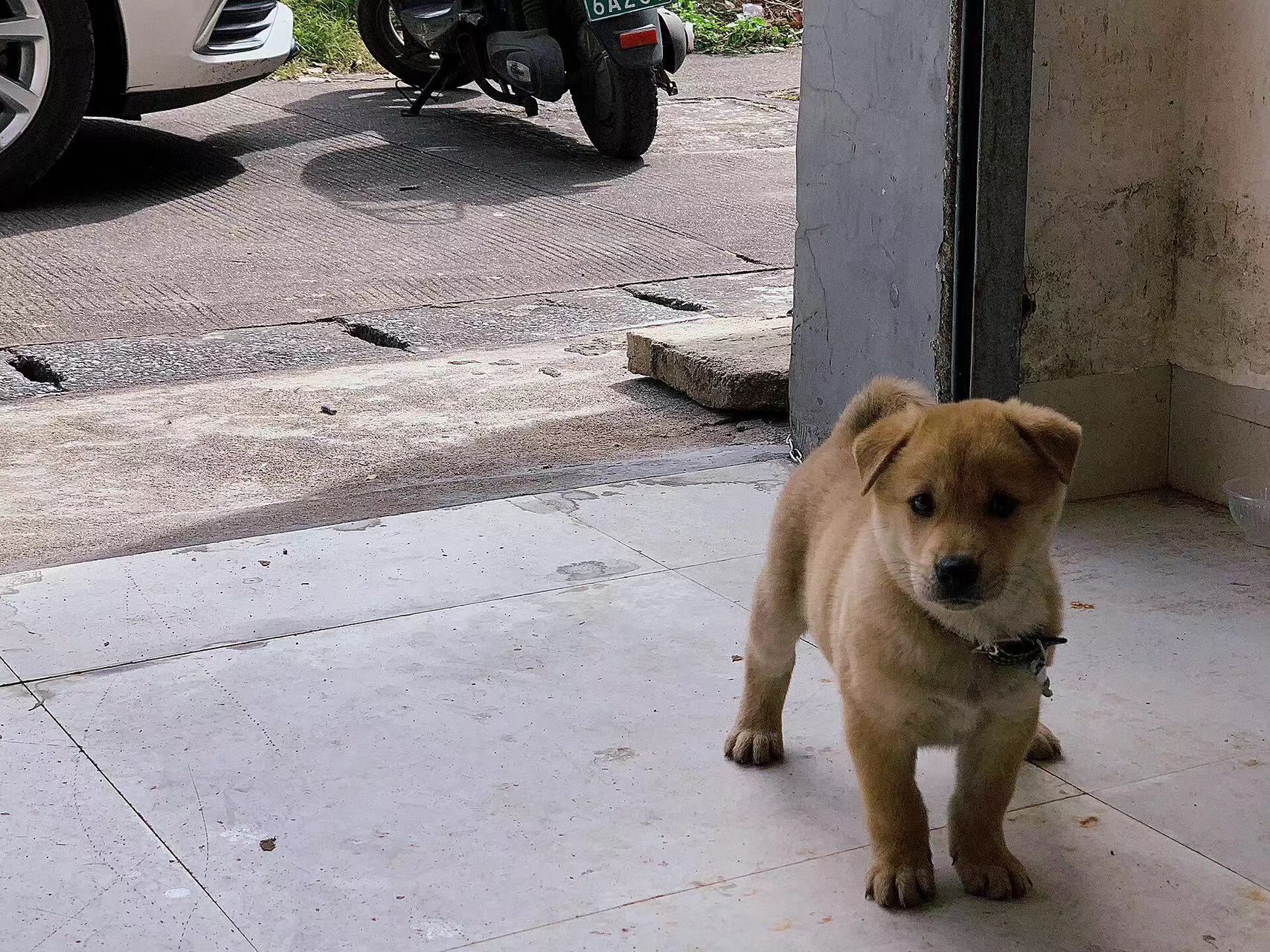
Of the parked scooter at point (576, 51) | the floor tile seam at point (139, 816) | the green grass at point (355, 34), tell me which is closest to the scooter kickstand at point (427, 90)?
the parked scooter at point (576, 51)

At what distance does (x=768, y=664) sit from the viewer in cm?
318

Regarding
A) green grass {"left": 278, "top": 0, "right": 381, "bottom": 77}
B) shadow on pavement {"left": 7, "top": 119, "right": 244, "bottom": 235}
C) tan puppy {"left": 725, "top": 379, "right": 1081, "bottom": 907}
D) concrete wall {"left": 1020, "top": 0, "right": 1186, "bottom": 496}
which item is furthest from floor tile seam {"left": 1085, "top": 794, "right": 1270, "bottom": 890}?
green grass {"left": 278, "top": 0, "right": 381, "bottom": 77}

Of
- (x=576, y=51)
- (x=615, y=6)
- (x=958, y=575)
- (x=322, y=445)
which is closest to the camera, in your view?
(x=958, y=575)

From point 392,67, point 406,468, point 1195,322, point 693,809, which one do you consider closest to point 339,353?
point 406,468

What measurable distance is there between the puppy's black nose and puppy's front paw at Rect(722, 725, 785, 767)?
31.5 inches

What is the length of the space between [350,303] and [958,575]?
5.02 metres

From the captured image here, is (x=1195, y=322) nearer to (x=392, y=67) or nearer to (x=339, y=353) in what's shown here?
(x=339, y=353)

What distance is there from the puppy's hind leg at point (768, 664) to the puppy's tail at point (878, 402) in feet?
1.04

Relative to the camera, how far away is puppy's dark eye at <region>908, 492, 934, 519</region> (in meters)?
2.59

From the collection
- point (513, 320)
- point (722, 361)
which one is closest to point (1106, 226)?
point (722, 361)

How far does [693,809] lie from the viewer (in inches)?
119

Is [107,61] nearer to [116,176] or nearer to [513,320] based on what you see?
[116,176]

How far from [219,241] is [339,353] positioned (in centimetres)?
171

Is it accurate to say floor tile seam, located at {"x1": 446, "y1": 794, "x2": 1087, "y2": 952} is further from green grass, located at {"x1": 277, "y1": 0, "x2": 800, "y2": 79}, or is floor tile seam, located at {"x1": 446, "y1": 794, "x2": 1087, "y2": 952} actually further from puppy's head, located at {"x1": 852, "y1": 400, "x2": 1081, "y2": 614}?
green grass, located at {"x1": 277, "y1": 0, "x2": 800, "y2": 79}
